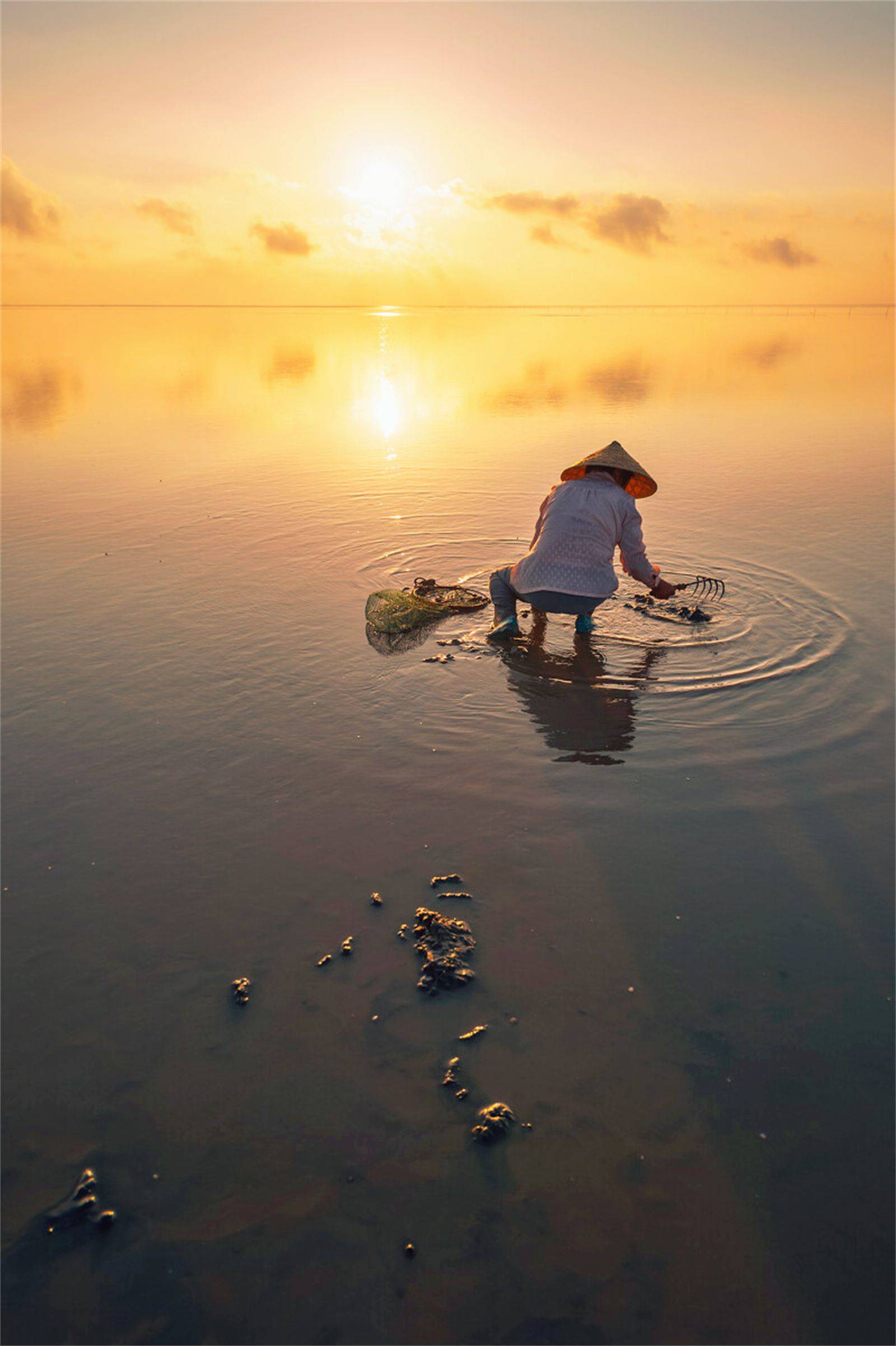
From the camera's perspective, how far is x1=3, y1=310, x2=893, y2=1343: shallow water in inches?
102

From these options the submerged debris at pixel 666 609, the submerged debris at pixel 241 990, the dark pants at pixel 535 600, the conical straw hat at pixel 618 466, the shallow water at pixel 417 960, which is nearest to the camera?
the shallow water at pixel 417 960

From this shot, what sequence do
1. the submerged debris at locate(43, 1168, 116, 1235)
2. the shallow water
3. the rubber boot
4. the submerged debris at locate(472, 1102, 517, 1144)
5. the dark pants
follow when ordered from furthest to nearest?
the rubber boot → the dark pants → the submerged debris at locate(472, 1102, 517, 1144) → the submerged debris at locate(43, 1168, 116, 1235) → the shallow water

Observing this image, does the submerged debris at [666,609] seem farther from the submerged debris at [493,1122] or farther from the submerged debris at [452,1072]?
the submerged debris at [493,1122]

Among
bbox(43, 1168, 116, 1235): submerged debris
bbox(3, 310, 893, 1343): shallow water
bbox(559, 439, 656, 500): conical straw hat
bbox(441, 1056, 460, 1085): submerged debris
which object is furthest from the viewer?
bbox(559, 439, 656, 500): conical straw hat

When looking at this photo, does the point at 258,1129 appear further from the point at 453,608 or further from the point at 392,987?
the point at 453,608

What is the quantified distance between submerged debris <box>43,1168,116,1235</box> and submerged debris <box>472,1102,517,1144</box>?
4.40ft

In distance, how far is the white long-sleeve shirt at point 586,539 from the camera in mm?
7016

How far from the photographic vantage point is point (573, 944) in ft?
12.7

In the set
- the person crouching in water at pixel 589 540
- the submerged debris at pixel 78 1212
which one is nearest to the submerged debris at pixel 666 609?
the person crouching in water at pixel 589 540

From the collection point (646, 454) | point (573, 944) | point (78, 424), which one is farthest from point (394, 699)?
point (78, 424)

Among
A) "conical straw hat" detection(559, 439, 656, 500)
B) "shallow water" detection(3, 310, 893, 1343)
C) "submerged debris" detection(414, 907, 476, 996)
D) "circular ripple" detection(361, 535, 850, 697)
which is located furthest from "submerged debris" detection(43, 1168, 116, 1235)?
"conical straw hat" detection(559, 439, 656, 500)

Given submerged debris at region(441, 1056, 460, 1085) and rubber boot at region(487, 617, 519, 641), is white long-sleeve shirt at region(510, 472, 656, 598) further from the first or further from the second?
submerged debris at region(441, 1056, 460, 1085)

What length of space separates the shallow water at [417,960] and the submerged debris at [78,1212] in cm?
5

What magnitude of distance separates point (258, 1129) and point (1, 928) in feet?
6.24
